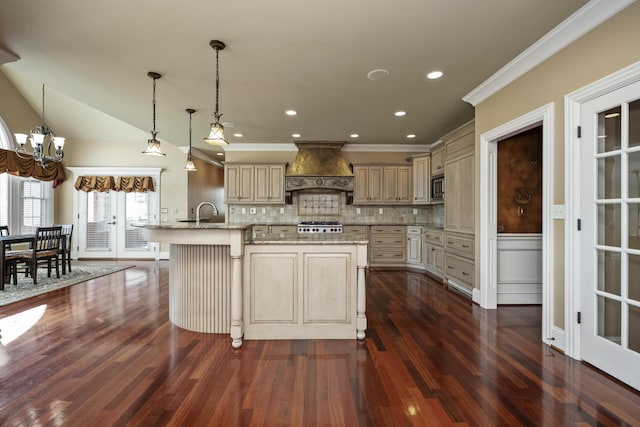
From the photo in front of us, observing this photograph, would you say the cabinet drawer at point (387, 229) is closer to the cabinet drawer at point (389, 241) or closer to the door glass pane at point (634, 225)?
the cabinet drawer at point (389, 241)

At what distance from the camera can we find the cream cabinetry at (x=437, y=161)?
17.3 ft

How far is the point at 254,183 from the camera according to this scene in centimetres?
633

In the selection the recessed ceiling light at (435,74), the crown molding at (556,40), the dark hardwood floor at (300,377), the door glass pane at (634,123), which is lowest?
the dark hardwood floor at (300,377)

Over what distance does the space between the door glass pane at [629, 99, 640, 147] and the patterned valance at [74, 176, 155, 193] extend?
814cm

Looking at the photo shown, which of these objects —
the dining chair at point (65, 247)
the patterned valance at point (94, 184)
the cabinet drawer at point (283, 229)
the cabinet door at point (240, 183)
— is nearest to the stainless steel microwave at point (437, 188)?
the cabinet drawer at point (283, 229)

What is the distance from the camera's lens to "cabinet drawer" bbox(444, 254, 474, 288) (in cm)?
396

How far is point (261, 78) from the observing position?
130 inches

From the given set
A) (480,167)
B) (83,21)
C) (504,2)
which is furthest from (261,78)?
(480,167)

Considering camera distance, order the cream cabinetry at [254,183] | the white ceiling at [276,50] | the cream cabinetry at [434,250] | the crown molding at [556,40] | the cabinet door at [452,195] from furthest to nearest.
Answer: the cream cabinetry at [254,183]
the cream cabinetry at [434,250]
the cabinet door at [452,195]
the white ceiling at [276,50]
the crown molding at [556,40]

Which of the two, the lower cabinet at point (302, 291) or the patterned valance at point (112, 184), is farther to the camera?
the patterned valance at point (112, 184)

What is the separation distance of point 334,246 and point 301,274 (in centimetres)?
40

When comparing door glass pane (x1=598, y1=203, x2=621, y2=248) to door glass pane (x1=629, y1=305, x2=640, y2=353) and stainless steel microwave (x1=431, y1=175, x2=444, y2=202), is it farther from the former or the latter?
stainless steel microwave (x1=431, y1=175, x2=444, y2=202)

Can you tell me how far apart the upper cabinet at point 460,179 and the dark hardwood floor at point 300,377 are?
4.51ft

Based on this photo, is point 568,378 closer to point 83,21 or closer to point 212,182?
point 83,21
